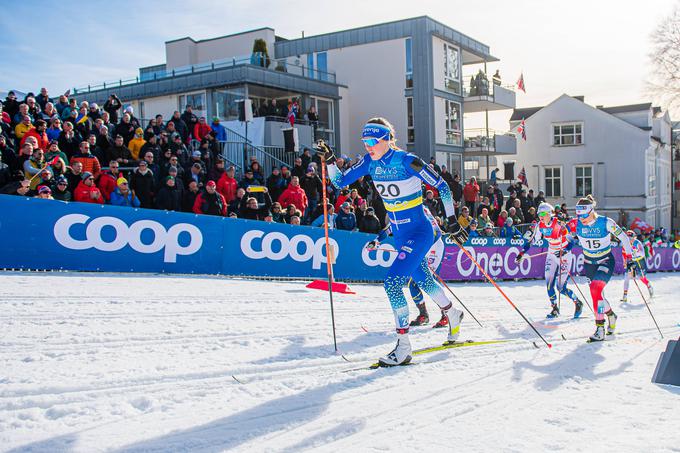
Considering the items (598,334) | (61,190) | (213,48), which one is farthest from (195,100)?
(598,334)

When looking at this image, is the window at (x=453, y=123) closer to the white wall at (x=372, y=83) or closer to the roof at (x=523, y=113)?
the white wall at (x=372, y=83)

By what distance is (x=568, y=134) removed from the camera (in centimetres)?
3953

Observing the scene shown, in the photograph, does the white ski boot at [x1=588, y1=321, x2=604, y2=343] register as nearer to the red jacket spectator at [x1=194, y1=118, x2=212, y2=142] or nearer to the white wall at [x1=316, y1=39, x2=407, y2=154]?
the red jacket spectator at [x1=194, y1=118, x2=212, y2=142]

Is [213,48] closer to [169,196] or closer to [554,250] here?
[169,196]

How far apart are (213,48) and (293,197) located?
20.0 metres

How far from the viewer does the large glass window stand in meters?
21.4

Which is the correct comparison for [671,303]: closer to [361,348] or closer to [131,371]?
[361,348]

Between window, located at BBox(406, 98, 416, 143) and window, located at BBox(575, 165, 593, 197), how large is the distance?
16593 mm

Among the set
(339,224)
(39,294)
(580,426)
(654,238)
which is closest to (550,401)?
(580,426)

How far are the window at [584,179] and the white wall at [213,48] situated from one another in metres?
22.2

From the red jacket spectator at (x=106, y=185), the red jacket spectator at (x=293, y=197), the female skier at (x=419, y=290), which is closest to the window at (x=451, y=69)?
the red jacket spectator at (x=293, y=197)

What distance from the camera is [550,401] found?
4.79 meters

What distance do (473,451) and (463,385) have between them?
141cm

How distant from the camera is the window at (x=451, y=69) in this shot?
28.8 metres
